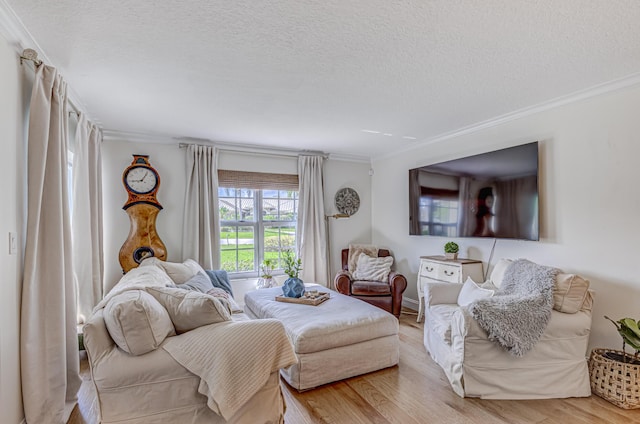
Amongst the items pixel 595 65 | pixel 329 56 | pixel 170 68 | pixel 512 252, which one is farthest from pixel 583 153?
pixel 170 68

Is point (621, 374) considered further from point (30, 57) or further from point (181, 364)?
point (30, 57)

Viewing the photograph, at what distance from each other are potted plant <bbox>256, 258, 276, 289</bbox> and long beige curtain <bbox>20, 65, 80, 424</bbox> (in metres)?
2.49

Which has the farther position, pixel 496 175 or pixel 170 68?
pixel 496 175

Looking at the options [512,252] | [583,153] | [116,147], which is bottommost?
[512,252]

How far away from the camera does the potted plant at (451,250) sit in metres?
3.77

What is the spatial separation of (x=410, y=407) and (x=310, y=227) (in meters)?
3.05

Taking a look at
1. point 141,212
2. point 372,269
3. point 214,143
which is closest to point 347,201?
point 372,269

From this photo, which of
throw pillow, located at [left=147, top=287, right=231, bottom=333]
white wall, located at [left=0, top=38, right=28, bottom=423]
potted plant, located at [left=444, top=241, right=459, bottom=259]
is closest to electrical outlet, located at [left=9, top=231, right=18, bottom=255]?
white wall, located at [left=0, top=38, right=28, bottom=423]

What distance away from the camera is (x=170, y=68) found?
226 centimetres

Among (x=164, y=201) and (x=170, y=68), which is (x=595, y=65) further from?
(x=164, y=201)

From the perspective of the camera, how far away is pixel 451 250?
378 cm

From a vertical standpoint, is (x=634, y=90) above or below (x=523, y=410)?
above

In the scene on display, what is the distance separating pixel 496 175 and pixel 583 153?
0.72 m

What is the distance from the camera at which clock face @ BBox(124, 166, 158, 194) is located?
12.4 feet
